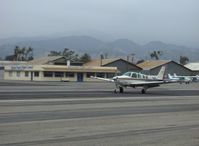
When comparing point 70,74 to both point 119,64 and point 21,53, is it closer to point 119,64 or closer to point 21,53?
point 119,64

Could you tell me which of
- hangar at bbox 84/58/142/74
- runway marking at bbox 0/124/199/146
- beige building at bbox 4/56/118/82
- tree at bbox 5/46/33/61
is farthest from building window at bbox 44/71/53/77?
runway marking at bbox 0/124/199/146

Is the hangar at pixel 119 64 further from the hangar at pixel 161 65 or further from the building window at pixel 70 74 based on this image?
the building window at pixel 70 74

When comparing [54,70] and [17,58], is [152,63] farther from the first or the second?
[17,58]

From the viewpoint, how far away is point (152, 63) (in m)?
146

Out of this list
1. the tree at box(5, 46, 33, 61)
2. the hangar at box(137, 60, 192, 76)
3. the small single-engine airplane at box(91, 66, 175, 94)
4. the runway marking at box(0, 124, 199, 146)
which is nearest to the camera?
the runway marking at box(0, 124, 199, 146)

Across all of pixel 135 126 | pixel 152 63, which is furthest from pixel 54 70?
pixel 135 126

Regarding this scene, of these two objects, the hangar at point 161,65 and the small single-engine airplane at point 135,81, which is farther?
the hangar at point 161,65

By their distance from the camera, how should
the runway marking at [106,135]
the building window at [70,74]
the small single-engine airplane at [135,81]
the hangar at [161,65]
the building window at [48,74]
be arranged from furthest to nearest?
the hangar at [161,65] < the building window at [70,74] < the building window at [48,74] < the small single-engine airplane at [135,81] < the runway marking at [106,135]

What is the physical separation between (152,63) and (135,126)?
130 meters

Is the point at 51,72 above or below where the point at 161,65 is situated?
below

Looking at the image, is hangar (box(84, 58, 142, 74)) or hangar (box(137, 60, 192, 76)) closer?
hangar (box(84, 58, 142, 74))

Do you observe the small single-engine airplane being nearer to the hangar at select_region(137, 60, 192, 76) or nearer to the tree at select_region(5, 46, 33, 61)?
the hangar at select_region(137, 60, 192, 76)

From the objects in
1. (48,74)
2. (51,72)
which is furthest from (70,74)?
(48,74)

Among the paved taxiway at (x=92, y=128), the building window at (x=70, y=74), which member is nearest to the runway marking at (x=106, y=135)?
the paved taxiway at (x=92, y=128)
